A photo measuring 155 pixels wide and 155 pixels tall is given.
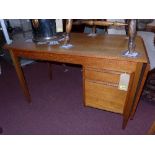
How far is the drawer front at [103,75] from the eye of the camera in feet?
3.79

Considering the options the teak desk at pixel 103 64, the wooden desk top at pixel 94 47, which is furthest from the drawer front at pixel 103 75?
the wooden desk top at pixel 94 47

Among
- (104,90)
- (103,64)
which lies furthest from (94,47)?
(104,90)

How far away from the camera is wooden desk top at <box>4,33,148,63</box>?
1109 mm

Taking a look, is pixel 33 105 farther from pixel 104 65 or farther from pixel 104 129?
pixel 104 65

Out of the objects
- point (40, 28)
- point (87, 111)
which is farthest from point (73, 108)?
point (40, 28)

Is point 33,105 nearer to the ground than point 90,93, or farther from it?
nearer to the ground

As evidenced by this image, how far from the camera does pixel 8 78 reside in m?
2.34

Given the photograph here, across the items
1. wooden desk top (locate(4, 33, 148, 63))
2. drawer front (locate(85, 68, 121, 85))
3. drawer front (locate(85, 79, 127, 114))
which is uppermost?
wooden desk top (locate(4, 33, 148, 63))

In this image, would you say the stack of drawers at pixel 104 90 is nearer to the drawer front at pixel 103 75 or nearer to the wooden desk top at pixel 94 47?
the drawer front at pixel 103 75

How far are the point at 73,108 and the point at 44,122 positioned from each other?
1.06 ft

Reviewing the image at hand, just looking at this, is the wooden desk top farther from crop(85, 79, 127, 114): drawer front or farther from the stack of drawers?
crop(85, 79, 127, 114): drawer front

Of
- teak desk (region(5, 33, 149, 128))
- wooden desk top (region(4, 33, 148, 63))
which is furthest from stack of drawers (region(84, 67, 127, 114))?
wooden desk top (region(4, 33, 148, 63))
